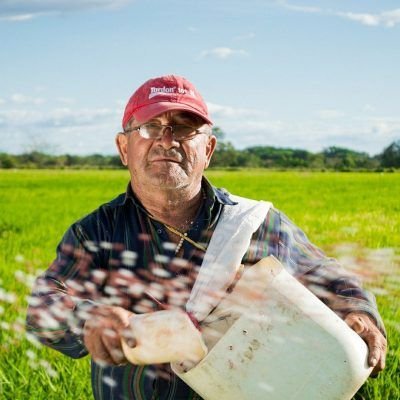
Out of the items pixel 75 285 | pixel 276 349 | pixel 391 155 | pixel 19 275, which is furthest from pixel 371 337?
pixel 391 155

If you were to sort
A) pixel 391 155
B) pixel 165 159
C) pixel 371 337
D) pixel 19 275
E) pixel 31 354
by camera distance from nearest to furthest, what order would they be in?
pixel 371 337 < pixel 165 159 < pixel 31 354 < pixel 19 275 < pixel 391 155

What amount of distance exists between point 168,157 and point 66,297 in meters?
0.47

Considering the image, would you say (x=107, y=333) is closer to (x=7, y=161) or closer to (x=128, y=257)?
(x=128, y=257)

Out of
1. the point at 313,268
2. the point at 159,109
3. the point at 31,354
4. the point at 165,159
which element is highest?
the point at 159,109

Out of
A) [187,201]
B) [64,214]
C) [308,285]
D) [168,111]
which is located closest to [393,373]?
[308,285]

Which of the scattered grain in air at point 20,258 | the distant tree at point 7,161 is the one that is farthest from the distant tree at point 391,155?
the scattered grain in air at point 20,258

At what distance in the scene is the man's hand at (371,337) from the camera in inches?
68.1

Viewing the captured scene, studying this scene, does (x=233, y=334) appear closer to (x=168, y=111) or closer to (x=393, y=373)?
(x=168, y=111)

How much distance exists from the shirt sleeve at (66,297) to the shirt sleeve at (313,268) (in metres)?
0.48

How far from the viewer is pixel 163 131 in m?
2.13

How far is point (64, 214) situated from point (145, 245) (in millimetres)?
8480

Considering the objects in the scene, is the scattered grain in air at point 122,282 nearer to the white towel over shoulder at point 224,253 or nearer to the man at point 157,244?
the man at point 157,244

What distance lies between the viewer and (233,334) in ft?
5.16

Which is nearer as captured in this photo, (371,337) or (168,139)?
(371,337)
